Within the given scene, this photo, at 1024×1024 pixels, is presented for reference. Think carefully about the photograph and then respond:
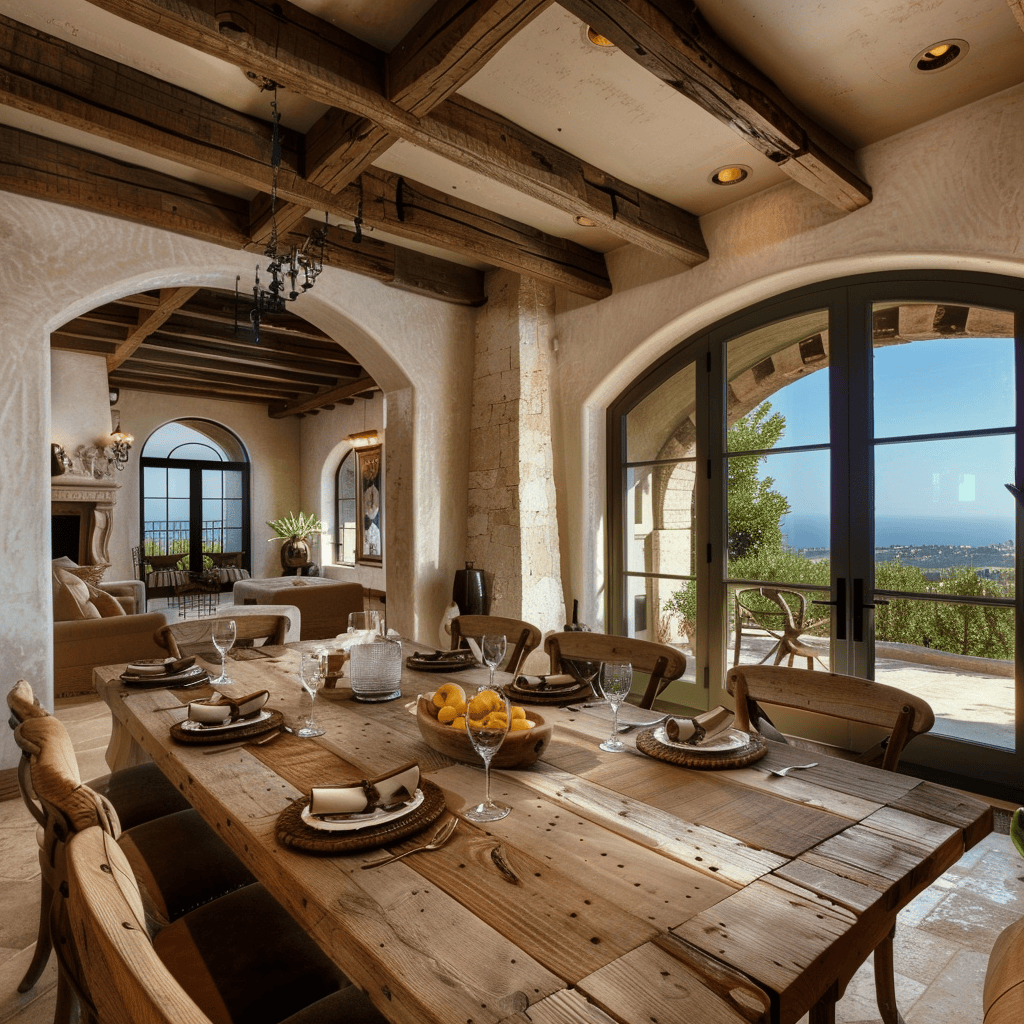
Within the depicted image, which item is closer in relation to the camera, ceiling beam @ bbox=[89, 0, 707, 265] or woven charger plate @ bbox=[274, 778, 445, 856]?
woven charger plate @ bbox=[274, 778, 445, 856]

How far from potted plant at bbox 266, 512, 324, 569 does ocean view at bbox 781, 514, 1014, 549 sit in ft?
25.7

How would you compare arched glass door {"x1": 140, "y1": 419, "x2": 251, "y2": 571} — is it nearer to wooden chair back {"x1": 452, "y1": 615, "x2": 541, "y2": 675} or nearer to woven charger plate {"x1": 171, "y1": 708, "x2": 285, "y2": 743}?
wooden chair back {"x1": 452, "y1": 615, "x2": 541, "y2": 675}

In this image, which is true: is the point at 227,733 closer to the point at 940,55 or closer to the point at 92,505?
the point at 940,55

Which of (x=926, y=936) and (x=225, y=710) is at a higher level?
(x=225, y=710)

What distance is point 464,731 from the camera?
4.50 ft

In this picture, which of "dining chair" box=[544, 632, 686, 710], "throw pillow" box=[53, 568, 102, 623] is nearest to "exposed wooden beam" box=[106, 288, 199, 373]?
"throw pillow" box=[53, 568, 102, 623]

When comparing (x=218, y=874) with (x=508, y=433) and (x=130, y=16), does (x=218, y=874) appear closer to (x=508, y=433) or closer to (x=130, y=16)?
(x=130, y=16)

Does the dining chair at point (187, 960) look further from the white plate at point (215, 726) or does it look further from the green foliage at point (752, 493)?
the green foliage at point (752, 493)

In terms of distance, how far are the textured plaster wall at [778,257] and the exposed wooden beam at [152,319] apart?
8.77ft

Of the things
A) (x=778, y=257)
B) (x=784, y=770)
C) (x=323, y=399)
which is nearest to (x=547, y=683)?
(x=784, y=770)

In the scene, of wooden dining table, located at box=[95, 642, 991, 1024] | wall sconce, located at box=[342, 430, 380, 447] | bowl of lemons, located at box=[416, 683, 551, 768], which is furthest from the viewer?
wall sconce, located at box=[342, 430, 380, 447]

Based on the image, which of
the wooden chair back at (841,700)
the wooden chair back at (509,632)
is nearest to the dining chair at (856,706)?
the wooden chair back at (841,700)

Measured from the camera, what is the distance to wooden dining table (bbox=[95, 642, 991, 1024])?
2.40 feet

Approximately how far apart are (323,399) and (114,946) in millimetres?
8873
